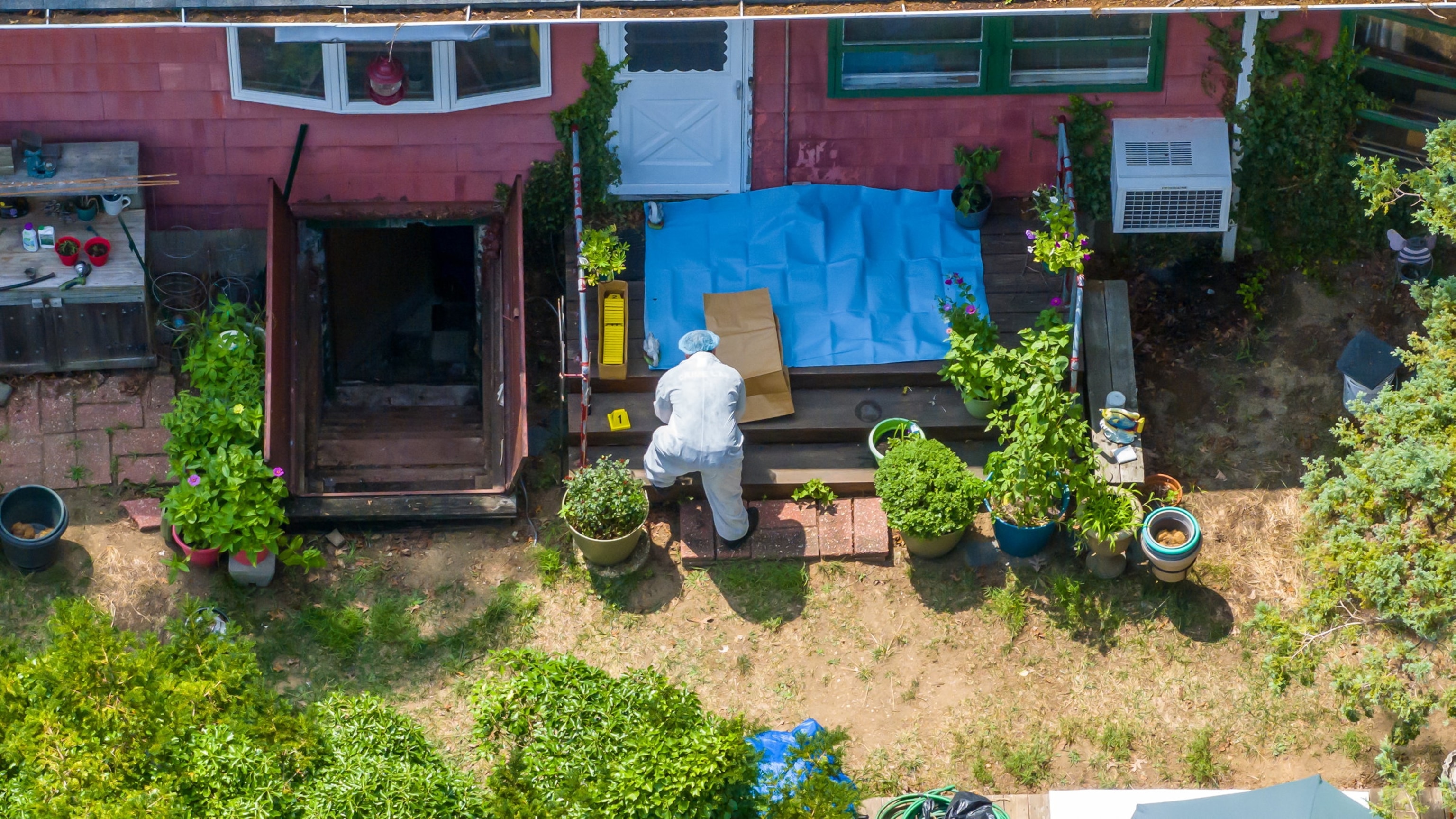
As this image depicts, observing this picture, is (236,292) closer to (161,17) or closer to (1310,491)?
(161,17)

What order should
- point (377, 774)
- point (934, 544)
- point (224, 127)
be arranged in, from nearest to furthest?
point (377, 774), point (934, 544), point (224, 127)

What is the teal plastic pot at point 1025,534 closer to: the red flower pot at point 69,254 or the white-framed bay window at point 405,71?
the white-framed bay window at point 405,71

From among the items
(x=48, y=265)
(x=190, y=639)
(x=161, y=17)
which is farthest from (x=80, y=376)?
(x=190, y=639)

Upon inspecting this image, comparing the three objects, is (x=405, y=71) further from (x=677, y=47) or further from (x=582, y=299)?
(x=582, y=299)

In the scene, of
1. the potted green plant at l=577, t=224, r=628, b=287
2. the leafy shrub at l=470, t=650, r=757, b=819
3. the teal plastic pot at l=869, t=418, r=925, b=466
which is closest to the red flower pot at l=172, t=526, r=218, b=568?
the leafy shrub at l=470, t=650, r=757, b=819

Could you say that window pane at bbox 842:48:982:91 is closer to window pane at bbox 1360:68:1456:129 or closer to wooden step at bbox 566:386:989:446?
wooden step at bbox 566:386:989:446

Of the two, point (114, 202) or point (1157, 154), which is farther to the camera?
point (1157, 154)

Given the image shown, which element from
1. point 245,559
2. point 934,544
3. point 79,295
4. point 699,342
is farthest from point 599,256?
point 79,295
